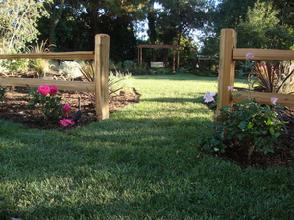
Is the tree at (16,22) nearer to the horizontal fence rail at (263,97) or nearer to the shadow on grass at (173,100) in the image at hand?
the shadow on grass at (173,100)

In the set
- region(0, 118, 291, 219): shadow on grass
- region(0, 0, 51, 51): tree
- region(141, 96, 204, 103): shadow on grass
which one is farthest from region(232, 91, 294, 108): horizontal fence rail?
region(0, 0, 51, 51): tree

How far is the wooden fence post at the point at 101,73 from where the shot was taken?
224 inches

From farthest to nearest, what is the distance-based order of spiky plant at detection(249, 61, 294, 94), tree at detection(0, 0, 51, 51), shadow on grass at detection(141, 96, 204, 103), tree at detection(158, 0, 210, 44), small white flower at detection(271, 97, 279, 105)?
tree at detection(158, 0, 210, 44)
tree at detection(0, 0, 51, 51)
shadow on grass at detection(141, 96, 204, 103)
spiky plant at detection(249, 61, 294, 94)
small white flower at detection(271, 97, 279, 105)

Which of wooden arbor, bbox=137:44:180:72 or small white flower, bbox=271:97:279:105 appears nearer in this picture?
small white flower, bbox=271:97:279:105

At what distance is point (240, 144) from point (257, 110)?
1.30 feet

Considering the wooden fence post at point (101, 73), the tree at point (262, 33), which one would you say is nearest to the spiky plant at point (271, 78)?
the wooden fence post at point (101, 73)

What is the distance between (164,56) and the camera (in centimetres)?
2758

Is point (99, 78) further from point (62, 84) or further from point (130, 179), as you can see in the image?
point (130, 179)

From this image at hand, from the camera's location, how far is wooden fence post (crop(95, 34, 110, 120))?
5.70 m

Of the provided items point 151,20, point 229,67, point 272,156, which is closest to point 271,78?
point 229,67

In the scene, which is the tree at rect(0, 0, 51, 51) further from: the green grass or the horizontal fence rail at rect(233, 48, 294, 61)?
the horizontal fence rail at rect(233, 48, 294, 61)

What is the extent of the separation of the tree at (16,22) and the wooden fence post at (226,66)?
8.59 meters

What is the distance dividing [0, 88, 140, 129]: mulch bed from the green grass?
68 cm

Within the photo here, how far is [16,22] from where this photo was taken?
1272cm
